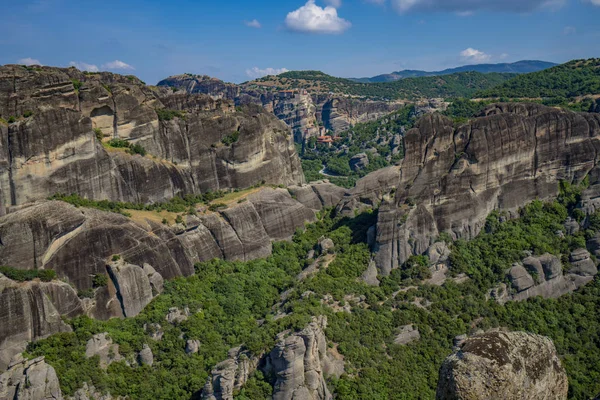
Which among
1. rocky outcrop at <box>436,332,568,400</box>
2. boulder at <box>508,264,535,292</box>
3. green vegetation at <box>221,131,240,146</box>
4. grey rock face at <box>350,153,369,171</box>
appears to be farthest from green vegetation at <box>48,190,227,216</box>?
grey rock face at <box>350,153,369,171</box>

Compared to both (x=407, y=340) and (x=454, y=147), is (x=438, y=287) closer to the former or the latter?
(x=407, y=340)

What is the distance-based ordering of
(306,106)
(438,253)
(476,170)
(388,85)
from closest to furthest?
1. (438,253)
2. (476,170)
3. (306,106)
4. (388,85)

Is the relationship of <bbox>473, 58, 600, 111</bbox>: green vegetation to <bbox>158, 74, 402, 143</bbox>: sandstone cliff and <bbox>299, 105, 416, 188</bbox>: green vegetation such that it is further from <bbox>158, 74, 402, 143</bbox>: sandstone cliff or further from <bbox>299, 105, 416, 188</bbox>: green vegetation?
<bbox>158, 74, 402, 143</bbox>: sandstone cliff

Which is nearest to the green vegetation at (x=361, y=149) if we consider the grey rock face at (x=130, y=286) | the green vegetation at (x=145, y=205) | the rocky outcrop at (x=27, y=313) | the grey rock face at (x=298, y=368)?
the green vegetation at (x=145, y=205)

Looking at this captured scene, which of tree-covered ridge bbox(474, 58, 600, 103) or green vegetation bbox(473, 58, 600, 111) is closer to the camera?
green vegetation bbox(473, 58, 600, 111)

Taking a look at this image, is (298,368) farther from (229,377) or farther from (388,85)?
(388,85)

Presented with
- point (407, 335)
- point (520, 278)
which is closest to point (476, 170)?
point (520, 278)
